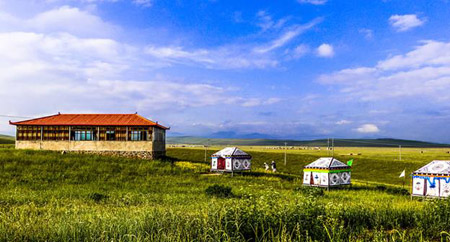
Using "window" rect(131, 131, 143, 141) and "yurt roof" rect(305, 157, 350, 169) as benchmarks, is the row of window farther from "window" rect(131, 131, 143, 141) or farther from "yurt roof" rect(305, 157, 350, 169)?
"yurt roof" rect(305, 157, 350, 169)

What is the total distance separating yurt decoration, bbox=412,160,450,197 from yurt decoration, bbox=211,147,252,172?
1587 centimetres

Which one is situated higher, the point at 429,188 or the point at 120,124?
the point at 120,124

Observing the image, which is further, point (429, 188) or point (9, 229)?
point (429, 188)

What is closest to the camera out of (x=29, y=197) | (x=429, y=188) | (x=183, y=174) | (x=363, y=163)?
(x=29, y=197)

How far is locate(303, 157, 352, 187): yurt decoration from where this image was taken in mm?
26542

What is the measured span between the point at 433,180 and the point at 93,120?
3412 centimetres

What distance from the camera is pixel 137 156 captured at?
3825 cm

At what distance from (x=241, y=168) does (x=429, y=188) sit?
17.0 m

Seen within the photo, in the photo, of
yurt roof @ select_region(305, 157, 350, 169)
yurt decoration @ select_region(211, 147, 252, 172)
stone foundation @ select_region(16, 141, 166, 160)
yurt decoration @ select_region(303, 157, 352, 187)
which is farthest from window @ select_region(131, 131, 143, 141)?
yurt roof @ select_region(305, 157, 350, 169)

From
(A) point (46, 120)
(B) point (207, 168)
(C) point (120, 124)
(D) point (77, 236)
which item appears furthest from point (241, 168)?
(D) point (77, 236)

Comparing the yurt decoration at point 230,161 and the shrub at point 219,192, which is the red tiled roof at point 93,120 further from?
the shrub at point 219,192

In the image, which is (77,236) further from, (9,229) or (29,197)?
(29,197)

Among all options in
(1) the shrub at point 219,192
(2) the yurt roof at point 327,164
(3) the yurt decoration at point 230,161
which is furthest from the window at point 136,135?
(1) the shrub at point 219,192

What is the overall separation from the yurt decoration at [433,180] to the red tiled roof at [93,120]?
26.2 m
